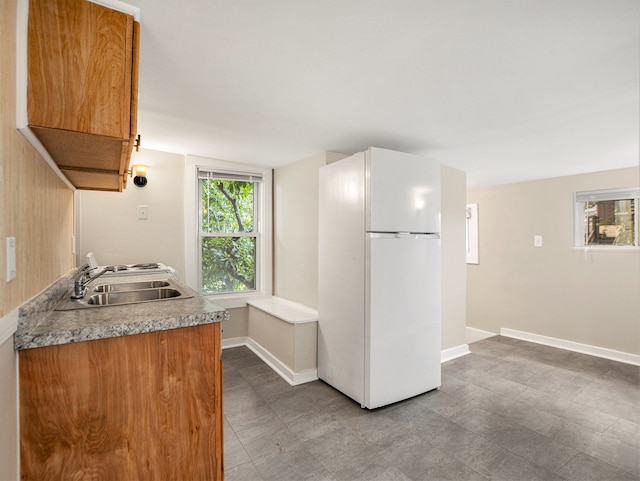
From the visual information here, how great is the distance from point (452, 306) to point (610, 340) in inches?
72.9

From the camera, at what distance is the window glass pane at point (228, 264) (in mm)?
3865

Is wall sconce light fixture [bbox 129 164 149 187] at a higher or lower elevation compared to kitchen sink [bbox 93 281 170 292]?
higher

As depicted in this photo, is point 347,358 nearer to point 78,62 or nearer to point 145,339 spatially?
point 145,339

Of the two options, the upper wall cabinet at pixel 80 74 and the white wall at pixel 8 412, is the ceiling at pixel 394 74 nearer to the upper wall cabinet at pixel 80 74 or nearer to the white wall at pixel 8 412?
the upper wall cabinet at pixel 80 74

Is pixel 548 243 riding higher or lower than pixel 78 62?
lower

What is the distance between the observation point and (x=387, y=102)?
6.98 ft

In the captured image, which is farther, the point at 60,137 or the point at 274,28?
the point at 274,28

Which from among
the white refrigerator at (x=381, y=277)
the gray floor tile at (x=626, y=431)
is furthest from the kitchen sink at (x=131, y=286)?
the gray floor tile at (x=626, y=431)

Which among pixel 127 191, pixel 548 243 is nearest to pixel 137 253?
pixel 127 191

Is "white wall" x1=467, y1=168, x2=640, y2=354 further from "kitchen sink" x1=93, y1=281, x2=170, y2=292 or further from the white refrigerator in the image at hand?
"kitchen sink" x1=93, y1=281, x2=170, y2=292

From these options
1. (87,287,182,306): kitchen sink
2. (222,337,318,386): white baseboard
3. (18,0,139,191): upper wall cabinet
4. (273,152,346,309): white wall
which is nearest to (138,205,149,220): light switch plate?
(273,152,346,309): white wall

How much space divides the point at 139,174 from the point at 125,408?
274 centimetres

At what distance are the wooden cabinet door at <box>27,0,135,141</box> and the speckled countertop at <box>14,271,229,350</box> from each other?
670mm

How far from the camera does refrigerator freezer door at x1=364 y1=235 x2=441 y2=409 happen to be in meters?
2.48
